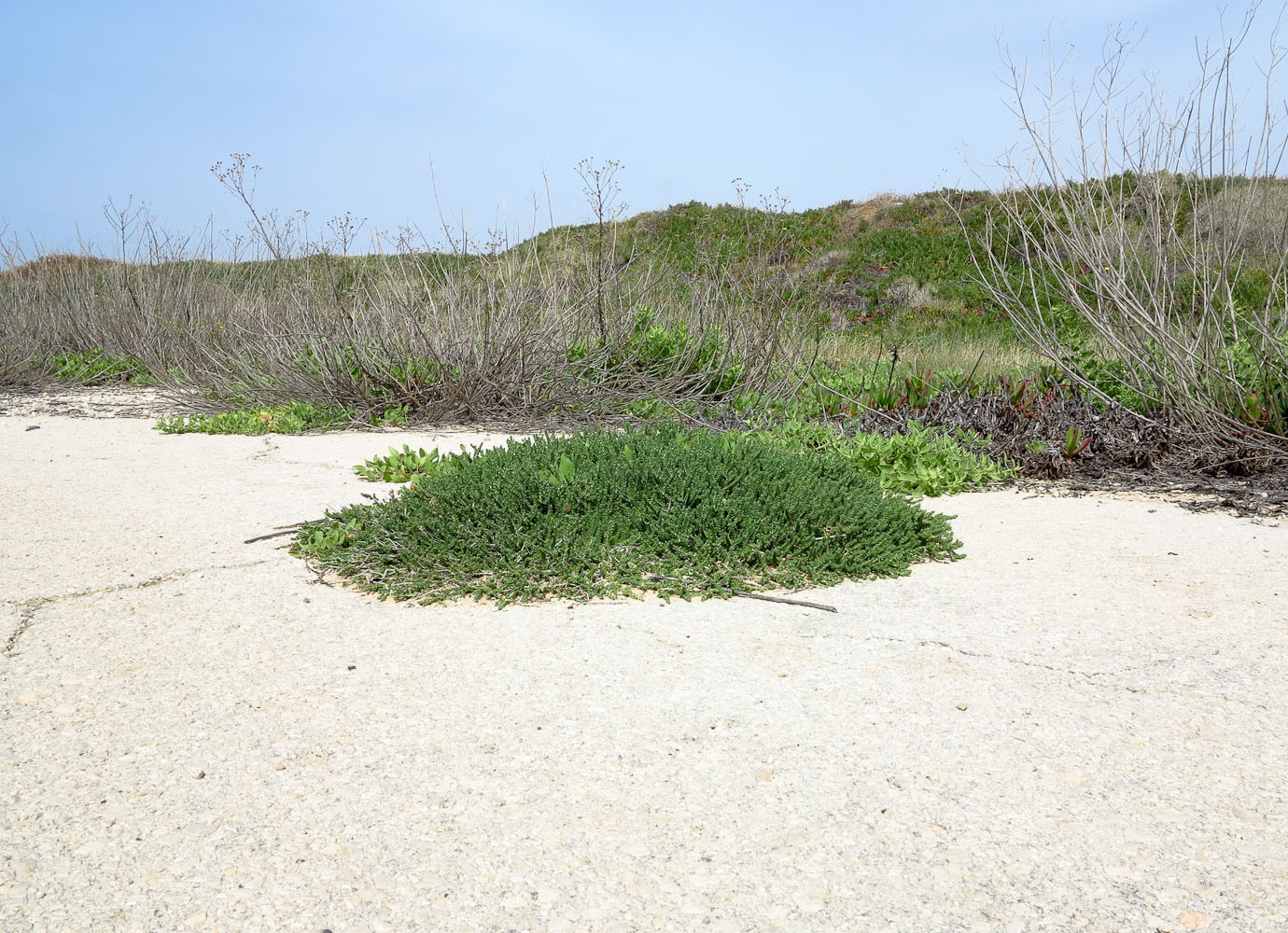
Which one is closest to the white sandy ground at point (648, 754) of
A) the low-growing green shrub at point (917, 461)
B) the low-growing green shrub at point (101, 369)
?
the low-growing green shrub at point (917, 461)

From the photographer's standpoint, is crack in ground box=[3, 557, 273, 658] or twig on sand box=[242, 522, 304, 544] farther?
twig on sand box=[242, 522, 304, 544]

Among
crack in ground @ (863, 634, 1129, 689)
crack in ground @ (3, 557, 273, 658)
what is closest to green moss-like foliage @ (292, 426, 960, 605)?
crack in ground @ (3, 557, 273, 658)

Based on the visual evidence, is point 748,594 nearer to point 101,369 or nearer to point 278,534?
point 278,534

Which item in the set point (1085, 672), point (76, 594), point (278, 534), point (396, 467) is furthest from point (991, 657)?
point (396, 467)

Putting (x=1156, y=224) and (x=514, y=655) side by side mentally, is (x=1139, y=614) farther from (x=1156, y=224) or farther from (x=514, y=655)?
(x=1156, y=224)

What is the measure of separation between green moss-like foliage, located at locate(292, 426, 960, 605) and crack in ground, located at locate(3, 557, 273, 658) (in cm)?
34

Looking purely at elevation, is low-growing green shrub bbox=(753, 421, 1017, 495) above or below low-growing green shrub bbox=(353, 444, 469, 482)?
Result: below

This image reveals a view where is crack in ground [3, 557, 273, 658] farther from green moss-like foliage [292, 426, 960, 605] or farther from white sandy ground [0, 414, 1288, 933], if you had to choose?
green moss-like foliage [292, 426, 960, 605]

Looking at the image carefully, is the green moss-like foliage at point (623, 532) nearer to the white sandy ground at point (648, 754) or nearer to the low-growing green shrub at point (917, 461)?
the white sandy ground at point (648, 754)

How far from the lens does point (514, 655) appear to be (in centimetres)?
309

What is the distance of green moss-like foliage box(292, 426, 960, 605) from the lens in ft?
12.3

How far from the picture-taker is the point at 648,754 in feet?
8.02

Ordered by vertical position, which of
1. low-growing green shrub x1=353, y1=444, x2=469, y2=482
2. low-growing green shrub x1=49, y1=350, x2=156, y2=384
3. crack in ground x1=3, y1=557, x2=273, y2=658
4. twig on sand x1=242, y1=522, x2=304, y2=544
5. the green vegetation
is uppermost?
low-growing green shrub x1=49, y1=350, x2=156, y2=384

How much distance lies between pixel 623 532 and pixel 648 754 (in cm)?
157
